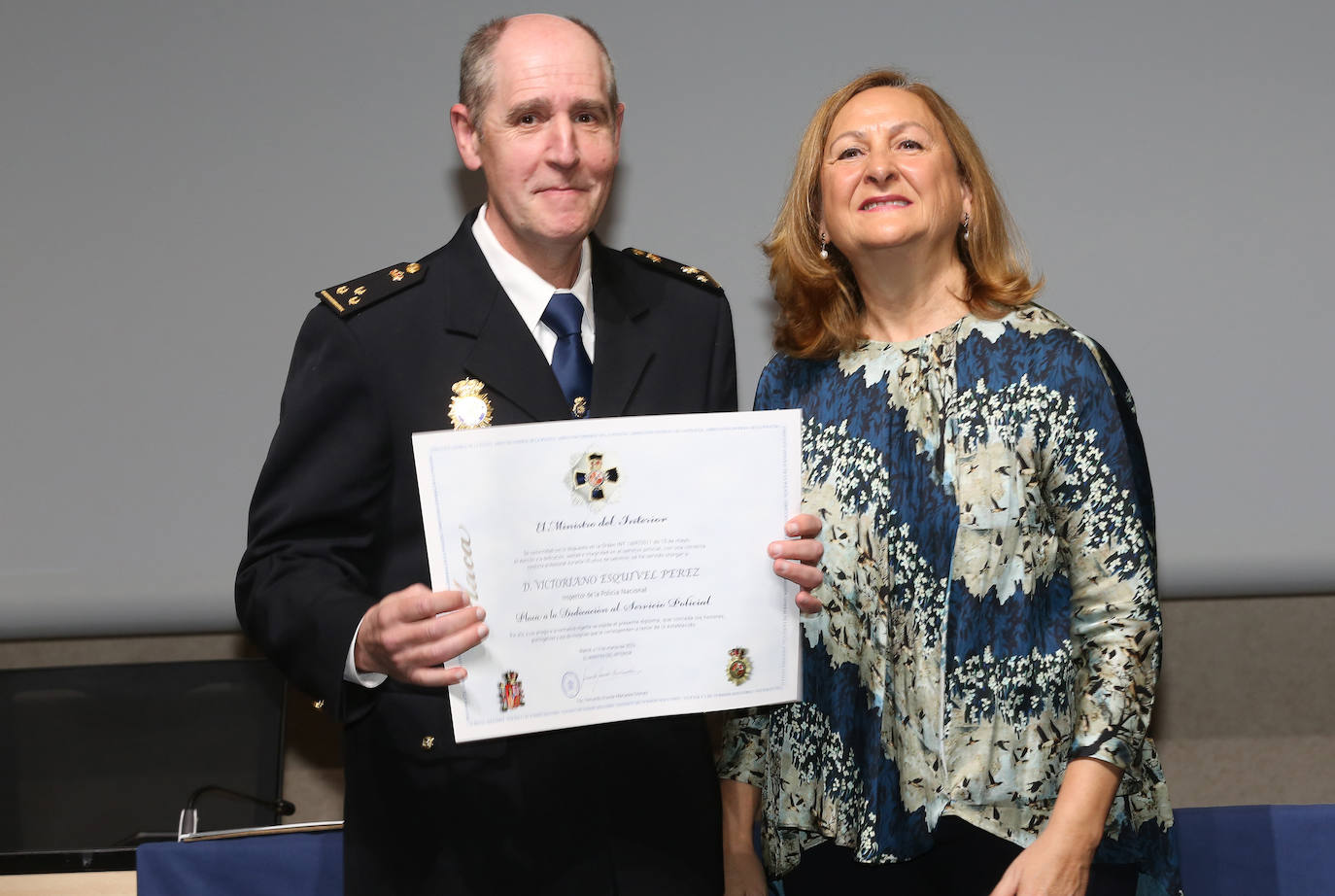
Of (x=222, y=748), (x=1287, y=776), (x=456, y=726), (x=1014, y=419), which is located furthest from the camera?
(x=1287, y=776)

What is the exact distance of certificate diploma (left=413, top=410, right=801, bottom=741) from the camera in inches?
53.2

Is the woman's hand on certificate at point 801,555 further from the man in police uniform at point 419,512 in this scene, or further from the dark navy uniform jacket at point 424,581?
the dark navy uniform jacket at point 424,581

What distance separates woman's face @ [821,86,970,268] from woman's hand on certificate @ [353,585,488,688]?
824 mm

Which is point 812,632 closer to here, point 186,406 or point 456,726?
point 456,726

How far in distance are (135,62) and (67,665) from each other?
1.35 meters

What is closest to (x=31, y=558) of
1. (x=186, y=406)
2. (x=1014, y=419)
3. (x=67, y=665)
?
(x=67, y=665)

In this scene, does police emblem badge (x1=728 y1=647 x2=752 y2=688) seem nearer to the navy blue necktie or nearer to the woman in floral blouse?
the woman in floral blouse

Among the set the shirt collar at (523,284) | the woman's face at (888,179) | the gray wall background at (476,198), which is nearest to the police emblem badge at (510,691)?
the shirt collar at (523,284)

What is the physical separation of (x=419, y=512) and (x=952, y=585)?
Answer: 71 cm

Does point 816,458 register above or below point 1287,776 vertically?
above

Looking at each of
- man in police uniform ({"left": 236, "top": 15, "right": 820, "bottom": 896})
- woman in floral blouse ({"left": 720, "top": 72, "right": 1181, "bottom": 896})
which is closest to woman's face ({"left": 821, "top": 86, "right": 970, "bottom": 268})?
woman in floral blouse ({"left": 720, "top": 72, "right": 1181, "bottom": 896})

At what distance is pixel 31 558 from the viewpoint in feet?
8.61

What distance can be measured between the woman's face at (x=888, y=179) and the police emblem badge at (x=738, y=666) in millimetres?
638

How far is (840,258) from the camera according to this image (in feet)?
6.33
